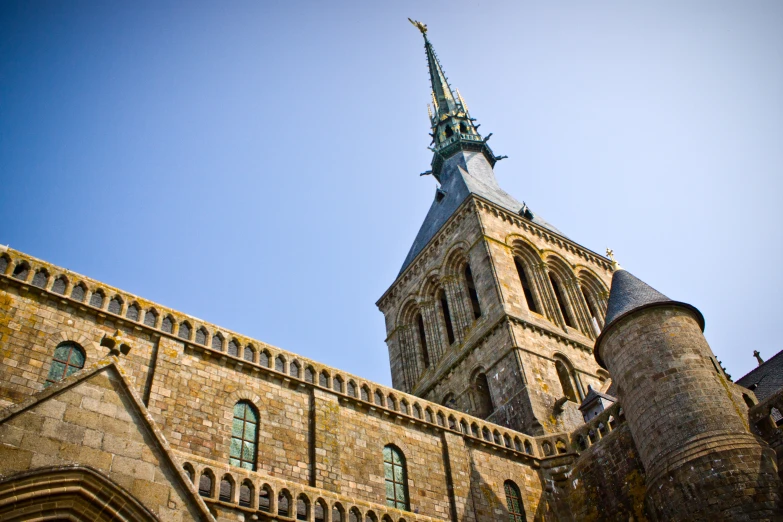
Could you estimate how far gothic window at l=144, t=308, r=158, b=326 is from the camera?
46.4 feet

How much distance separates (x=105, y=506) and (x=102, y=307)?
7.11m

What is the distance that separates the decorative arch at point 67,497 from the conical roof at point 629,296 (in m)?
12.8

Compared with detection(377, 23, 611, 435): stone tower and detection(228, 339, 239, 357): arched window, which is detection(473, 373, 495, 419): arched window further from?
detection(228, 339, 239, 357): arched window

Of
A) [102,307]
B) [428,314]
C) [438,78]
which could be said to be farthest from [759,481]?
[438,78]

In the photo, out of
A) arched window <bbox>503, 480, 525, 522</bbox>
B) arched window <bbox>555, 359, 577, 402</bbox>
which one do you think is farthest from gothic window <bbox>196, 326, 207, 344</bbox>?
arched window <bbox>555, 359, 577, 402</bbox>

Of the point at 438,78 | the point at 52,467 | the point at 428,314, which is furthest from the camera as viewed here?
the point at 438,78

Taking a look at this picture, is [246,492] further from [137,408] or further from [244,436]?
[137,408]

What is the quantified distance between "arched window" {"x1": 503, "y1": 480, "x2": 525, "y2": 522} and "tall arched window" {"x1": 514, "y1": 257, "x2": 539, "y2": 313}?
33.3 feet

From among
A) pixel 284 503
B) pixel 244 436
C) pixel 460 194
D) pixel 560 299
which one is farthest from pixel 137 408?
pixel 460 194

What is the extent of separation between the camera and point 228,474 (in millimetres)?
11836

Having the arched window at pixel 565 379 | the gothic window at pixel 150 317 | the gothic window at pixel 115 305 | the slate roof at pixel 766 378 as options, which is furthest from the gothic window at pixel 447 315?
the gothic window at pixel 115 305

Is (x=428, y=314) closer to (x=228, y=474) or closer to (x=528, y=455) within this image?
(x=528, y=455)

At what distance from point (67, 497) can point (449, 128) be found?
37.6 metres

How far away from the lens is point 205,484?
38.1 ft
